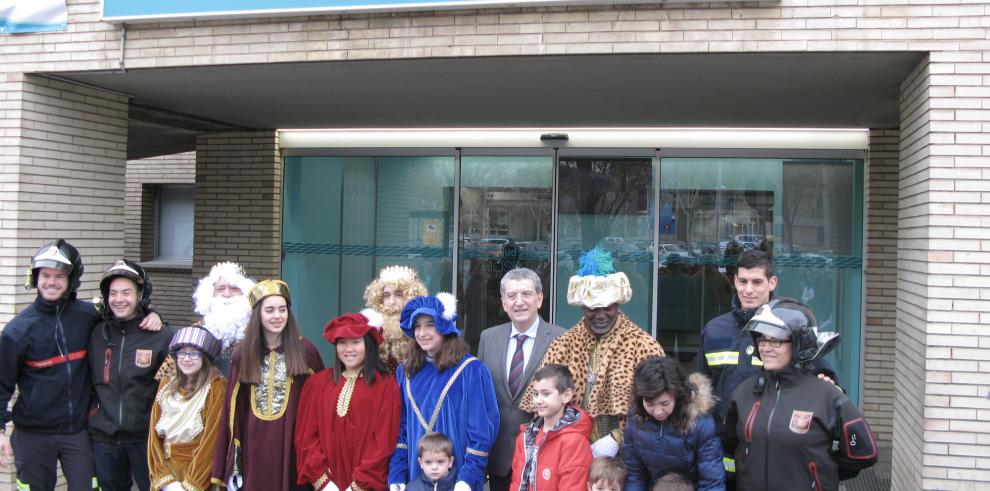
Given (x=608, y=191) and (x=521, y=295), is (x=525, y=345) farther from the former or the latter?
(x=608, y=191)

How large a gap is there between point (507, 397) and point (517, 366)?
6.9 inches

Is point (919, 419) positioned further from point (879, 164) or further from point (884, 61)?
point (879, 164)

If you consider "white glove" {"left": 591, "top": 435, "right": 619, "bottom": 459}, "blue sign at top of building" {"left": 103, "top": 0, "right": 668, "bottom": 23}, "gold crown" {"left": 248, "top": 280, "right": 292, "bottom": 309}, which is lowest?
"white glove" {"left": 591, "top": 435, "right": 619, "bottom": 459}

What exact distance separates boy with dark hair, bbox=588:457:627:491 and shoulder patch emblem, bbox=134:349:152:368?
8.82 ft

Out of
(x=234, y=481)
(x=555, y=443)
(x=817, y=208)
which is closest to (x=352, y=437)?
(x=234, y=481)

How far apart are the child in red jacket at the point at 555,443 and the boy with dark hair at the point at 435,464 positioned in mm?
355

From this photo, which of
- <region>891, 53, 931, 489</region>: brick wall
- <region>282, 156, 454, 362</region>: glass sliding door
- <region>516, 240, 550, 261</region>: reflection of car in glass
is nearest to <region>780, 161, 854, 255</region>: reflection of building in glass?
<region>516, 240, 550, 261</region>: reflection of car in glass

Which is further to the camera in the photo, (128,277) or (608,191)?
(608,191)

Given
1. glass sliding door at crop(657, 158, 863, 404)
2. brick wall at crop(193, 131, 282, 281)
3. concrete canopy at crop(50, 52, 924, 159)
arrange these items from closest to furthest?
concrete canopy at crop(50, 52, 924, 159) < glass sliding door at crop(657, 158, 863, 404) < brick wall at crop(193, 131, 282, 281)

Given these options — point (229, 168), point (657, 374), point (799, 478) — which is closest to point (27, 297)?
point (229, 168)

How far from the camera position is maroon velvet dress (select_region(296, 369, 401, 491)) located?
409 centimetres

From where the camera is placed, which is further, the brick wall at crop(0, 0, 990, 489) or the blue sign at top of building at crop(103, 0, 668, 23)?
the blue sign at top of building at crop(103, 0, 668, 23)

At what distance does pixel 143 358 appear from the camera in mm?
4566

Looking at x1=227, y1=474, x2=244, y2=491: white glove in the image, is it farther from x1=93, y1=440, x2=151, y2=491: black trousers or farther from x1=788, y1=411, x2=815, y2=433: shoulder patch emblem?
x1=788, y1=411, x2=815, y2=433: shoulder patch emblem
